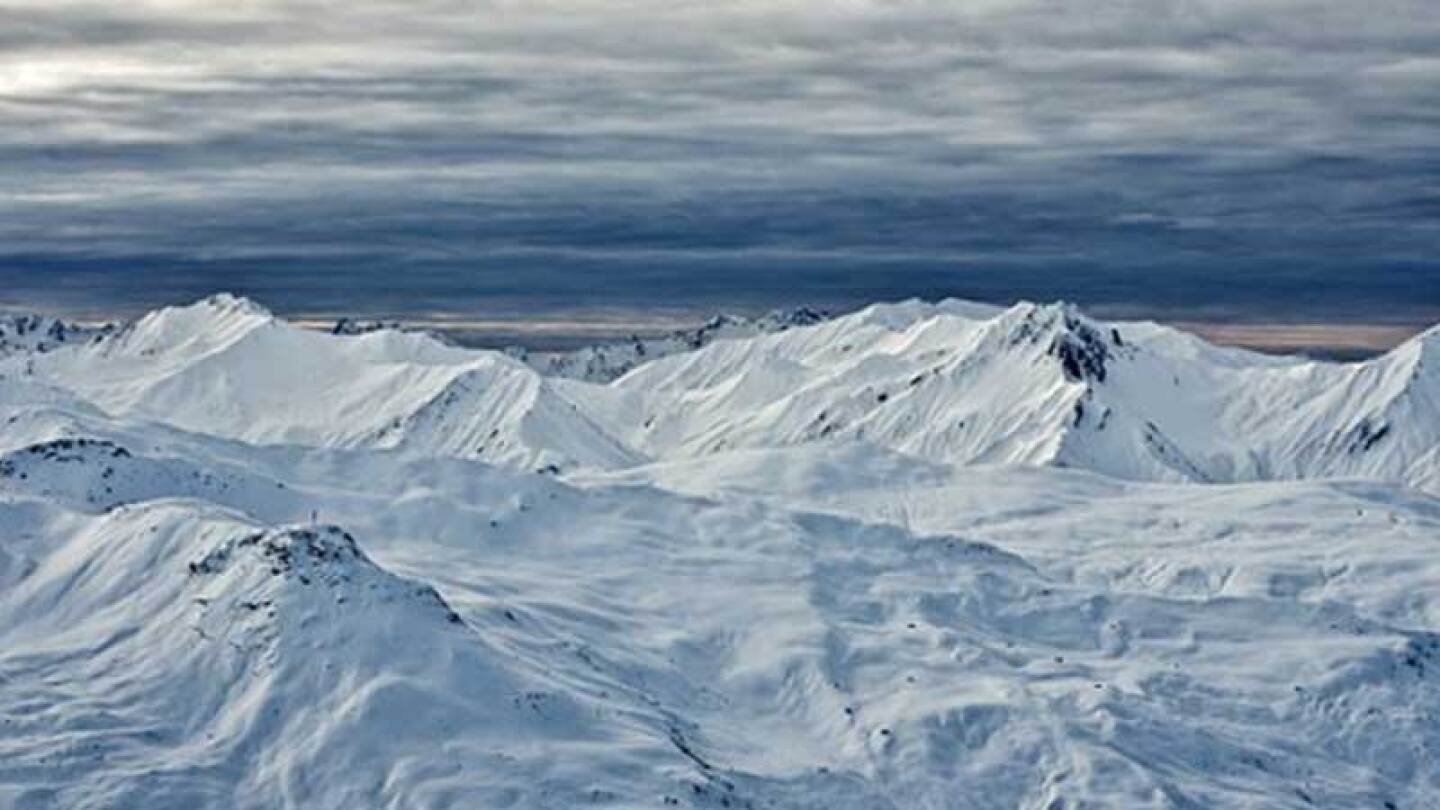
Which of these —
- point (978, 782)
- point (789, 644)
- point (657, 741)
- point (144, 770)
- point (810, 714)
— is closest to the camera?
point (144, 770)

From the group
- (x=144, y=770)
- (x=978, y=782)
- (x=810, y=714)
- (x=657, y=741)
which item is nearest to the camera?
(x=144, y=770)

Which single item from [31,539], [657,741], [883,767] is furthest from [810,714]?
[31,539]

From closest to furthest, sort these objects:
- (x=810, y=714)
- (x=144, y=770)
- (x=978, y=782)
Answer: (x=144, y=770) → (x=978, y=782) → (x=810, y=714)

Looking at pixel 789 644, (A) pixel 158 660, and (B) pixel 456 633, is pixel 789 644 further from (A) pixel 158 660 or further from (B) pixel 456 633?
(A) pixel 158 660

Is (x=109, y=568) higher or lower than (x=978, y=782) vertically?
higher

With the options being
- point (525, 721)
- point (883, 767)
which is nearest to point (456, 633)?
point (525, 721)

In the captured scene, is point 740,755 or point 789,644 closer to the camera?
point 740,755

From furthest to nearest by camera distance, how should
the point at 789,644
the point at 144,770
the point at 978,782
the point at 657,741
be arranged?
the point at 789,644 → the point at 978,782 → the point at 657,741 → the point at 144,770

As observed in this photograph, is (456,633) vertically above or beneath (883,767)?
above

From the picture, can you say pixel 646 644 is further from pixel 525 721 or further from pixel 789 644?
pixel 525 721
